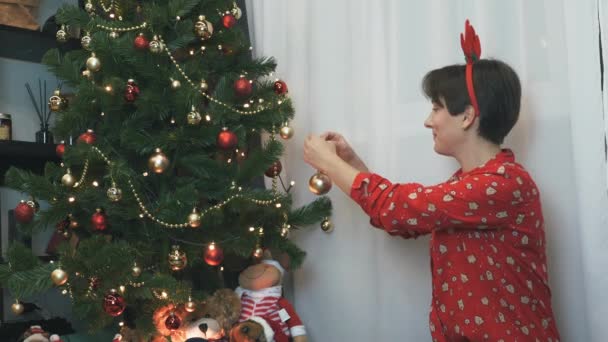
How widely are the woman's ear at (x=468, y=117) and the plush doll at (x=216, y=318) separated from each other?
2.38ft

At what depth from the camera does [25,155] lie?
6.21 ft

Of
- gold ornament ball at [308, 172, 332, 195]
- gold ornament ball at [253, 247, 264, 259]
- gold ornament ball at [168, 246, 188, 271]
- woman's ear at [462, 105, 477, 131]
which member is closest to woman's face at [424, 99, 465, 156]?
woman's ear at [462, 105, 477, 131]

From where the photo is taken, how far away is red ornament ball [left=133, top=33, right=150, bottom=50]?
1.46 m

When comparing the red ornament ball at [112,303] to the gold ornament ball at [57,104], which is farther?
the gold ornament ball at [57,104]

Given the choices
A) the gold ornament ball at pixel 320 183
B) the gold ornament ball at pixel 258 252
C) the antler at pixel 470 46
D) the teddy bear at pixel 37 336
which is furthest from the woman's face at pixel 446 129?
the teddy bear at pixel 37 336

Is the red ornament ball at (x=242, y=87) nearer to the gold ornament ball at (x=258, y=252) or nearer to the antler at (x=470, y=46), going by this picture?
the gold ornament ball at (x=258, y=252)

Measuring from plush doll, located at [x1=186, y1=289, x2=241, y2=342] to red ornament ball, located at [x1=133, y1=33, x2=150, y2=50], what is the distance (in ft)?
2.09

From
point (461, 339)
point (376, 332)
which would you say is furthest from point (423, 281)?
point (461, 339)

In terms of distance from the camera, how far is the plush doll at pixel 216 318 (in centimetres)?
154

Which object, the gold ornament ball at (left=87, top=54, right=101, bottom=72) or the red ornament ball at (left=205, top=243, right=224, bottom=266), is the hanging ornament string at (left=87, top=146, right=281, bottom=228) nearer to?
the red ornament ball at (left=205, top=243, right=224, bottom=266)

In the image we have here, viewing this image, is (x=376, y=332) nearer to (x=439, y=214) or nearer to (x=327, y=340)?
(x=327, y=340)

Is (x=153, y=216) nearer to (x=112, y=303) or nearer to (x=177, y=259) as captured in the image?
(x=177, y=259)

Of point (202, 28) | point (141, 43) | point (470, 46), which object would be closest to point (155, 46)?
point (141, 43)

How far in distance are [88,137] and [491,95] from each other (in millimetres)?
934
